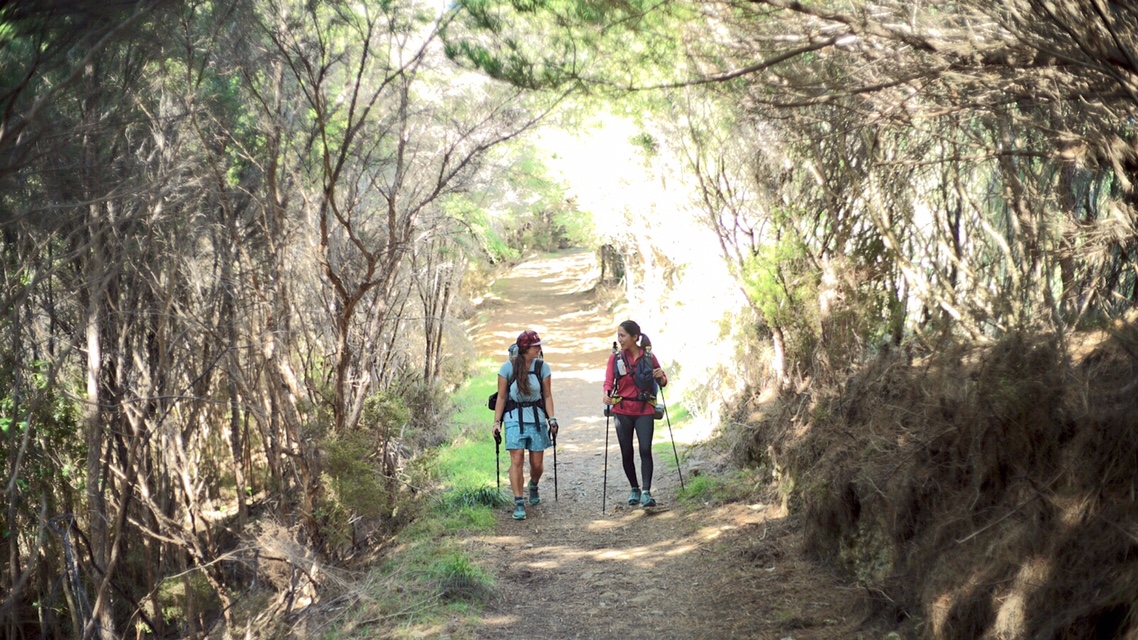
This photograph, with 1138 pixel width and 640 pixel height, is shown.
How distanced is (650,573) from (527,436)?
2.29m

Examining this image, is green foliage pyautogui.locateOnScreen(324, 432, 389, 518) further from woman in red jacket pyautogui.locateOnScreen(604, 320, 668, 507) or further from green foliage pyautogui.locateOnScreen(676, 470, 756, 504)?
green foliage pyautogui.locateOnScreen(676, 470, 756, 504)

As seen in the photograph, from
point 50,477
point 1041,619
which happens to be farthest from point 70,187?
point 1041,619

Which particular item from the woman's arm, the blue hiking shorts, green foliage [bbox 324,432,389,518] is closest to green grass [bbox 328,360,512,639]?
green foliage [bbox 324,432,389,518]

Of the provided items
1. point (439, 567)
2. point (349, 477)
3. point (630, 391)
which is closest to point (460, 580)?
point (439, 567)

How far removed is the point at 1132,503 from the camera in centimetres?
412

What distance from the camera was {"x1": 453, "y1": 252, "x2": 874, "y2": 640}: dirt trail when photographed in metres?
6.01

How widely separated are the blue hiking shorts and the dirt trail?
78 centimetres

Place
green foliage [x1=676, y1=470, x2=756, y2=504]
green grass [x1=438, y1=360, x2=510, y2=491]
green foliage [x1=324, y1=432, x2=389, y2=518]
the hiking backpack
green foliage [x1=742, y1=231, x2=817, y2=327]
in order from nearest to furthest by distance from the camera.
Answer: green foliage [x1=324, y1=432, x2=389, y2=518]
green foliage [x1=742, y1=231, x2=817, y2=327]
the hiking backpack
green foliage [x1=676, y1=470, x2=756, y2=504]
green grass [x1=438, y1=360, x2=510, y2=491]

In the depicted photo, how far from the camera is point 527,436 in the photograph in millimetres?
9055

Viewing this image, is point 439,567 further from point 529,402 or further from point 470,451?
point 470,451

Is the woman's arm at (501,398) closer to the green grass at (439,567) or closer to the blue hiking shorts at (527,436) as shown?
the blue hiking shorts at (527,436)

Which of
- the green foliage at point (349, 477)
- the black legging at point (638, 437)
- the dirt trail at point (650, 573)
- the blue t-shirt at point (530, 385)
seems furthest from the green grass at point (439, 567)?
the black legging at point (638, 437)

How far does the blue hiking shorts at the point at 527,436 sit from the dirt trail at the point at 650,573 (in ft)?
2.56

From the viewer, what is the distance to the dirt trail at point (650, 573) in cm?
601
